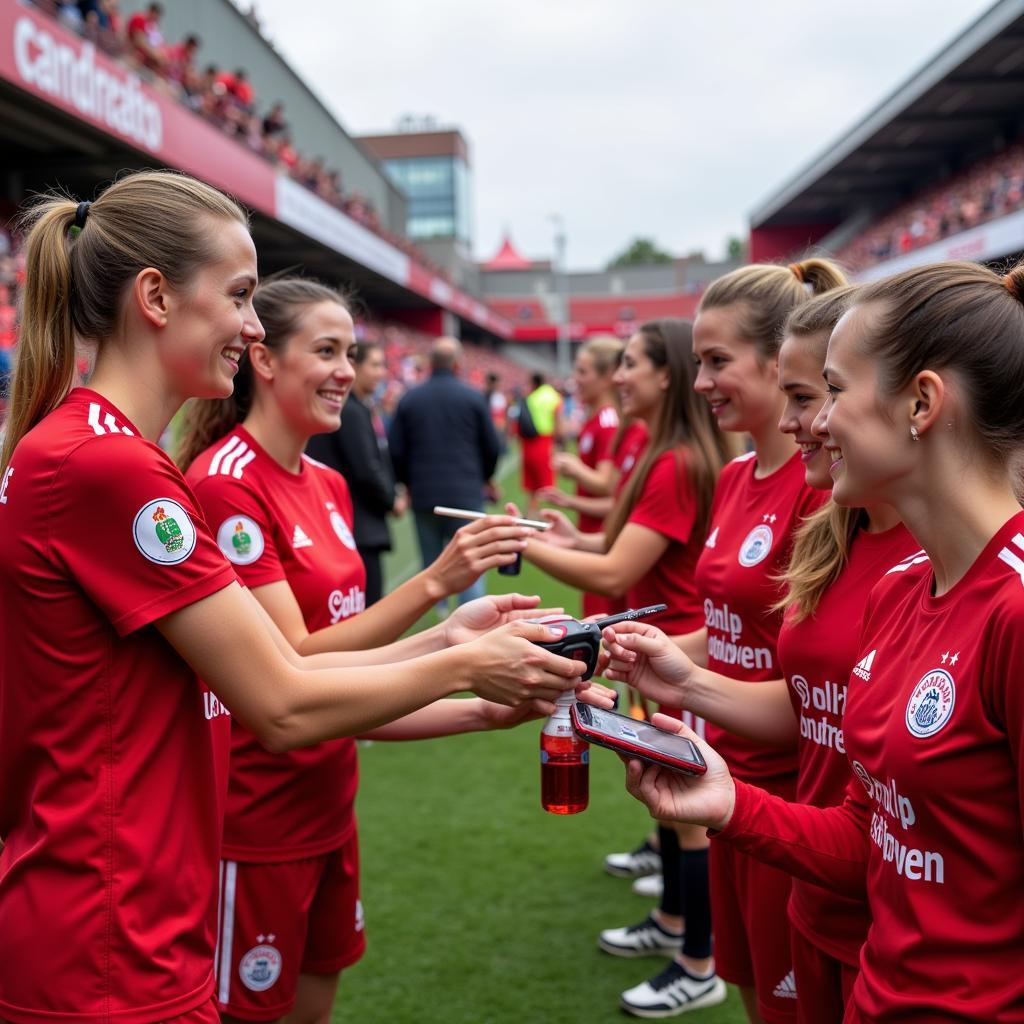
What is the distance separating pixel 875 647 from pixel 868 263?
35.7 m

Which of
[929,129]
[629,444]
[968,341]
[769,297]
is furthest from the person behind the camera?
[929,129]

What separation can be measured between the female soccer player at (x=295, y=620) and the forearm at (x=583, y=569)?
0.85 m

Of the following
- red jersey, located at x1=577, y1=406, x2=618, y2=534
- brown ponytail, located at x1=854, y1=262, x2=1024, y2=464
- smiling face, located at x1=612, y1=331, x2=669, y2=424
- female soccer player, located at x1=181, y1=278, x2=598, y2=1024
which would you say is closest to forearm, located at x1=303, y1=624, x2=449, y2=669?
female soccer player, located at x1=181, y1=278, x2=598, y2=1024

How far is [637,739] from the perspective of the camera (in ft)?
6.09

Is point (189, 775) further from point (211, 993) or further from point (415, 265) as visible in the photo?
point (415, 265)

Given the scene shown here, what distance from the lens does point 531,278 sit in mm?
65062

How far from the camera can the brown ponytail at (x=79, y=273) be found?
1.79 m

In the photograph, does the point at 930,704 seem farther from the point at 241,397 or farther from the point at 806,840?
the point at 241,397

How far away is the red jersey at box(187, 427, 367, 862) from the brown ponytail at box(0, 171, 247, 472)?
0.74 m

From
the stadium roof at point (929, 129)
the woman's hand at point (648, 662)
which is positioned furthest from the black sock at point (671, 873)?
the stadium roof at point (929, 129)

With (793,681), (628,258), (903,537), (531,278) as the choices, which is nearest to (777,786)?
(793,681)

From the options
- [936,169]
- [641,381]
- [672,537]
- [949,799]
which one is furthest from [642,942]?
[936,169]

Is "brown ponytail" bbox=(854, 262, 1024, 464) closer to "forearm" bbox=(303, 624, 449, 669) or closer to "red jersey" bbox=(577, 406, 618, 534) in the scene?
"forearm" bbox=(303, 624, 449, 669)

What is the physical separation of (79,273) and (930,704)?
1556mm
